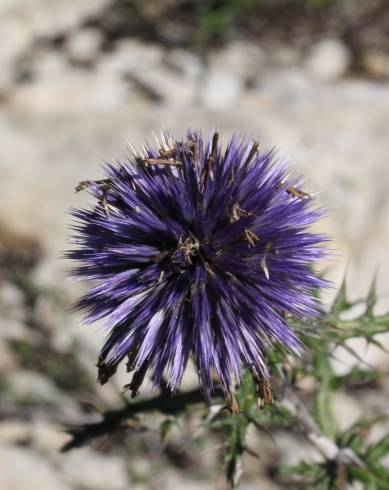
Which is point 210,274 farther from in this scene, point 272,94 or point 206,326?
point 272,94

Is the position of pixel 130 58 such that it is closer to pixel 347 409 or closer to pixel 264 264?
pixel 347 409

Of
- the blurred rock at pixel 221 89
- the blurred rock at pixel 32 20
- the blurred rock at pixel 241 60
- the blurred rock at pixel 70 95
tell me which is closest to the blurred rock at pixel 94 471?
the blurred rock at pixel 70 95

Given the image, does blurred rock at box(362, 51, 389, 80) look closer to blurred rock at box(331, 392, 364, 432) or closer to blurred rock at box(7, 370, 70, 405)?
blurred rock at box(331, 392, 364, 432)

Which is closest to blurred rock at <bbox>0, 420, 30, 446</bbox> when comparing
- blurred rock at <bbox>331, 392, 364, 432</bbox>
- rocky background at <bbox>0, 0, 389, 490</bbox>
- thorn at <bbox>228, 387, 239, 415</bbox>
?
rocky background at <bbox>0, 0, 389, 490</bbox>

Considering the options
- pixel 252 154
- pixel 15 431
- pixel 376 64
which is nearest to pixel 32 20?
pixel 376 64

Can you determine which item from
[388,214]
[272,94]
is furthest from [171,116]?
[388,214]

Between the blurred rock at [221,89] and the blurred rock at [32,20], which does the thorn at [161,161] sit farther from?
the blurred rock at [32,20]
